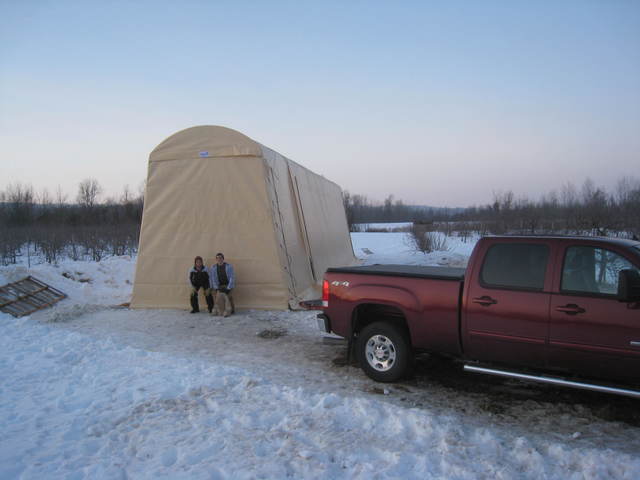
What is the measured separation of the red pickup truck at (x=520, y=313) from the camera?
14.8 ft

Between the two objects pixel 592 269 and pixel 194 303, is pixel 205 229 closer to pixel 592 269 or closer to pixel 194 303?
pixel 194 303

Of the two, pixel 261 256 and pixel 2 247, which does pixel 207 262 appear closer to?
pixel 261 256

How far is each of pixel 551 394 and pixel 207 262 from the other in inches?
323

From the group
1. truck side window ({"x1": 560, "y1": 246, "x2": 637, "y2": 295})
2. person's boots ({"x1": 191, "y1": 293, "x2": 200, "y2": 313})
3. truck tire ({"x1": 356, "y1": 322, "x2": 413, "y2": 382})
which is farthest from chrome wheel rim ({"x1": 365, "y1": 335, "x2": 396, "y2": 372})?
person's boots ({"x1": 191, "y1": 293, "x2": 200, "y2": 313})

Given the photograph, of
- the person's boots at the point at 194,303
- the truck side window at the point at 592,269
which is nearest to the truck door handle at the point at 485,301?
the truck side window at the point at 592,269

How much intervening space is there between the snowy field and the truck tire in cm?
21

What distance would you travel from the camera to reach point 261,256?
10984 millimetres

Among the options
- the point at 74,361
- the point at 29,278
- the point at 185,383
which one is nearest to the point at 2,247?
the point at 29,278

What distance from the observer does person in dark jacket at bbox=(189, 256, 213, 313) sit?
10.6 meters

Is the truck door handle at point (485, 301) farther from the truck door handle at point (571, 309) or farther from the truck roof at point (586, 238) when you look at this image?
the truck roof at point (586, 238)

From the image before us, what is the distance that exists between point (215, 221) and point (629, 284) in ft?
29.5

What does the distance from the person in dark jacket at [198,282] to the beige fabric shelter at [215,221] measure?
59cm

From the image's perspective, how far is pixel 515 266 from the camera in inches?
204

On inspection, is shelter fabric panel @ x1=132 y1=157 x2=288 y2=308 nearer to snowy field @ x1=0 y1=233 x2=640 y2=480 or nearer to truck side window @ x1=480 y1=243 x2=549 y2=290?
snowy field @ x1=0 y1=233 x2=640 y2=480
